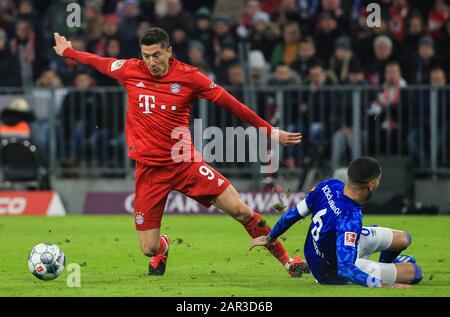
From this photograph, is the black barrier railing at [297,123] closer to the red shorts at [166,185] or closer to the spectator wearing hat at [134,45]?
the spectator wearing hat at [134,45]

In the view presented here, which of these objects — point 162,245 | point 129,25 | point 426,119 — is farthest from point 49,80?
point 162,245

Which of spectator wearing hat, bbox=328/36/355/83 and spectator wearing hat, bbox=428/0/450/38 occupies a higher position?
spectator wearing hat, bbox=428/0/450/38

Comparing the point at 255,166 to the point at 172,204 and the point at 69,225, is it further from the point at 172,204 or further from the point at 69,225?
the point at 69,225

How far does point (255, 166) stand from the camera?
2097cm

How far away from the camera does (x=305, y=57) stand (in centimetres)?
2148

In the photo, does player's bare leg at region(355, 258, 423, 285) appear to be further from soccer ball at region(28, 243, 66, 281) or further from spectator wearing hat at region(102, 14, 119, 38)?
spectator wearing hat at region(102, 14, 119, 38)

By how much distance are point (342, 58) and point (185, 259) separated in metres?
7.83

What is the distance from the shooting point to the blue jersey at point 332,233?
10.6 meters

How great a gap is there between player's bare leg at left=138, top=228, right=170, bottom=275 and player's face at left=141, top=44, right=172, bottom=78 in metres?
1.69

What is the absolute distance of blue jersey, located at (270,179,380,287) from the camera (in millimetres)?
10594

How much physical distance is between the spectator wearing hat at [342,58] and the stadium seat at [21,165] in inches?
216

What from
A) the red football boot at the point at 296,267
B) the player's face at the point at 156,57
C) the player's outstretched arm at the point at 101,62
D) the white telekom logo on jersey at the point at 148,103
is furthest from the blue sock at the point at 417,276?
the player's outstretched arm at the point at 101,62

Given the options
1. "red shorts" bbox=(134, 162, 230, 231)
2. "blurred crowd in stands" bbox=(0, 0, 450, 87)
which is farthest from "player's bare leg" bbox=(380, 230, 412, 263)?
"blurred crowd in stands" bbox=(0, 0, 450, 87)

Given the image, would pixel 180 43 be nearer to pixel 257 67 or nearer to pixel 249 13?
pixel 257 67
